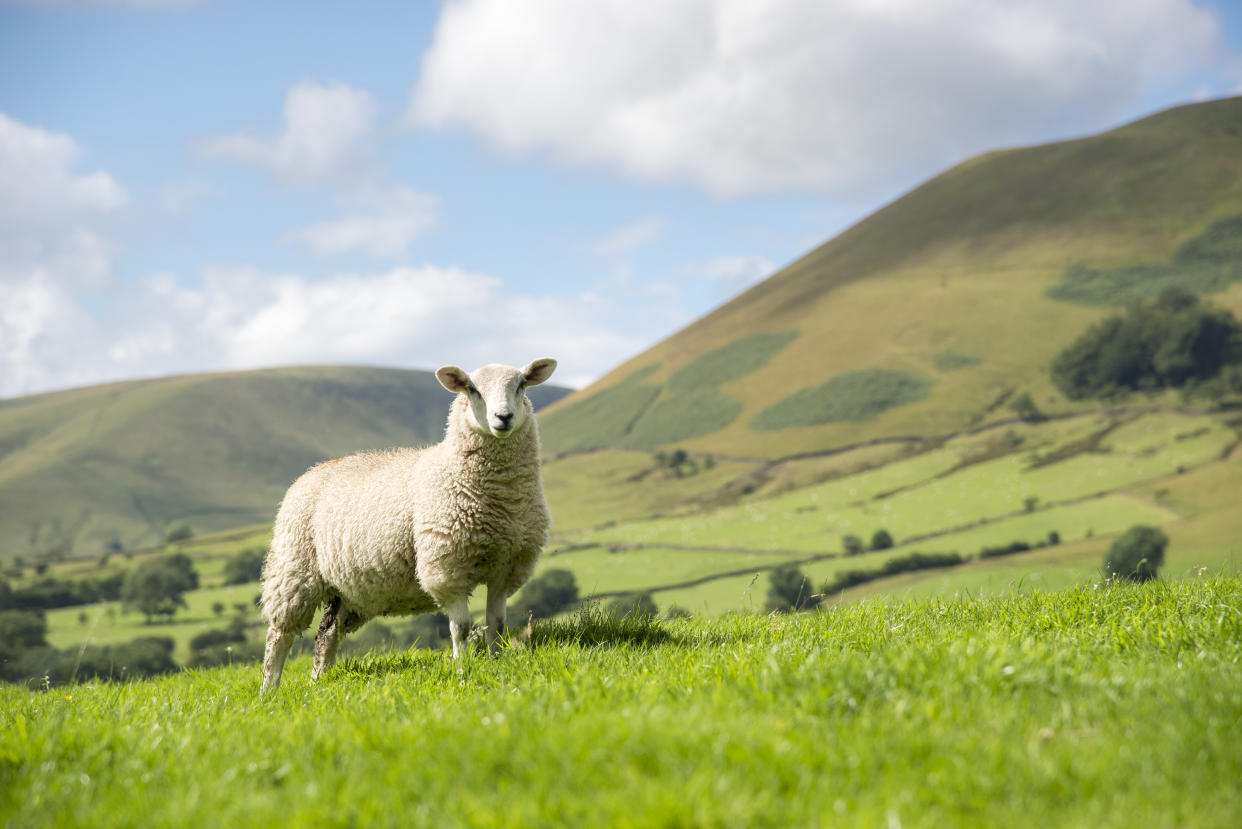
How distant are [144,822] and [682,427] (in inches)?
7159

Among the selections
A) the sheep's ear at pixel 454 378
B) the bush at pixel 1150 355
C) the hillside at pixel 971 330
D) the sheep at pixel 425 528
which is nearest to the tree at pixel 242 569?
the hillside at pixel 971 330

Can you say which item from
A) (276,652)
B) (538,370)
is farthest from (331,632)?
(538,370)

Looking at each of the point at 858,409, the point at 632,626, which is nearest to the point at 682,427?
the point at 858,409

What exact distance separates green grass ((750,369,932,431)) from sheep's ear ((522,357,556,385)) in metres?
153

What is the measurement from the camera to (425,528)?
29.2 feet

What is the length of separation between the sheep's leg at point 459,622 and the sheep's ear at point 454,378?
7.13 feet

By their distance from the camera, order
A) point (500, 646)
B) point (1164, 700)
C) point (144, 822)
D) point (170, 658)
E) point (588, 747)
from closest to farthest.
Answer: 1. point (144, 822)
2. point (588, 747)
3. point (1164, 700)
4. point (500, 646)
5. point (170, 658)

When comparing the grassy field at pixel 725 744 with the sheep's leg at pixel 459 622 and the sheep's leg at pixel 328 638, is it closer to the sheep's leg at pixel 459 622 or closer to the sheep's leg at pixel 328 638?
the sheep's leg at pixel 459 622

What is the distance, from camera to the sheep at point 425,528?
8734mm

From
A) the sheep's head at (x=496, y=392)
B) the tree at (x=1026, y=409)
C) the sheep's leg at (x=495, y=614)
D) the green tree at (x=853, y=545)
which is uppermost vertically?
the sheep's head at (x=496, y=392)

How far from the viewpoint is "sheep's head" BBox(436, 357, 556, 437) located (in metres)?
8.53

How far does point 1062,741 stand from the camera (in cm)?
423

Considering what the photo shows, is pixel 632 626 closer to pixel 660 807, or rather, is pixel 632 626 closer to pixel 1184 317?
pixel 660 807

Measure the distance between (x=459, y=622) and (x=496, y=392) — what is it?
230 centimetres
